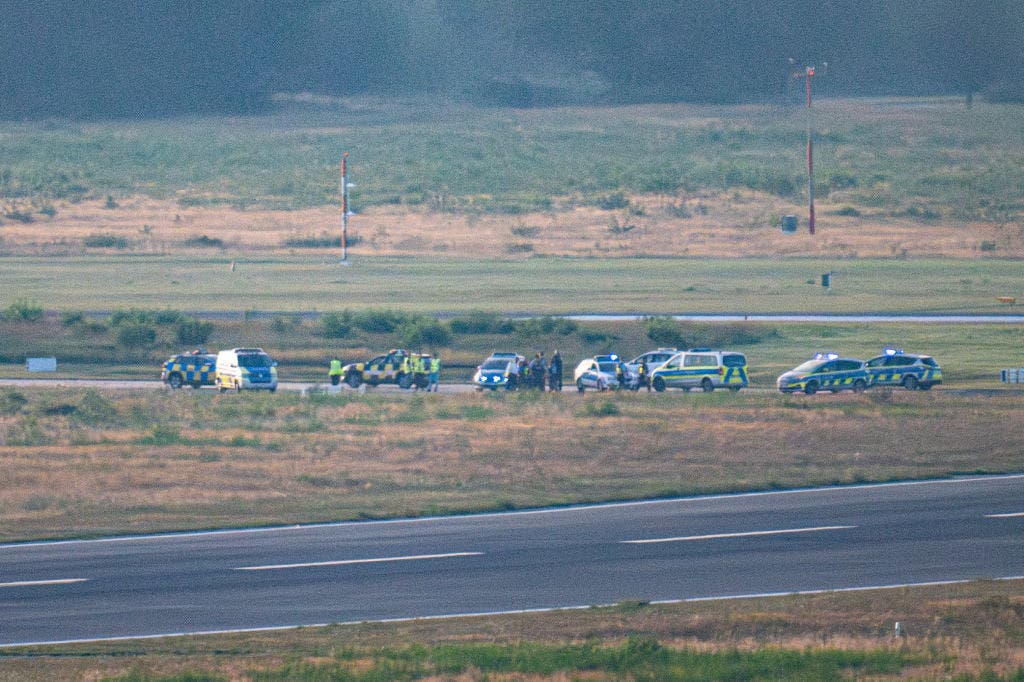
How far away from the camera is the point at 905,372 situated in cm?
4588

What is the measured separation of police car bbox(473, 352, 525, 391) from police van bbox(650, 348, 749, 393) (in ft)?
15.5

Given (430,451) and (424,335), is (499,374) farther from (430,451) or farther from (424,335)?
(430,451)

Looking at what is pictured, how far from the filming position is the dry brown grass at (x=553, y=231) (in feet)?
313

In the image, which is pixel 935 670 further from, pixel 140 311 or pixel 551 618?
pixel 140 311

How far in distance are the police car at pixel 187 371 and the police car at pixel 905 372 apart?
74.2 feet

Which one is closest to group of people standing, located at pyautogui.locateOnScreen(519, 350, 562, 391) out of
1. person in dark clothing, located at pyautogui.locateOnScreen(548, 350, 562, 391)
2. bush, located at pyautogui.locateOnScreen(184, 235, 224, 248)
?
person in dark clothing, located at pyautogui.locateOnScreen(548, 350, 562, 391)

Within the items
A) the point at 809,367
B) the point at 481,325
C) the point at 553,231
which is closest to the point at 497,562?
the point at 809,367

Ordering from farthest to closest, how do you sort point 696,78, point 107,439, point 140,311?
point 696,78
point 140,311
point 107,439

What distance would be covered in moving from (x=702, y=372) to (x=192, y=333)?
22170 mm

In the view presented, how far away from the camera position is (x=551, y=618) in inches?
749

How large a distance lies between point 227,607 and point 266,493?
395 inches

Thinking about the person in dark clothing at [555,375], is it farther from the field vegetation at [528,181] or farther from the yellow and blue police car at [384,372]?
the field vegetation at [528,181]

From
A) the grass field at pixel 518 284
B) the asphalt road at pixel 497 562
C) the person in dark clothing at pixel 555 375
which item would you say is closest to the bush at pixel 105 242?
the grass field at pixel 518 284

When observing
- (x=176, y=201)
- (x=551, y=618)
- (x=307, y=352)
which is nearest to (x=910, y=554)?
(x=551, y=618)
